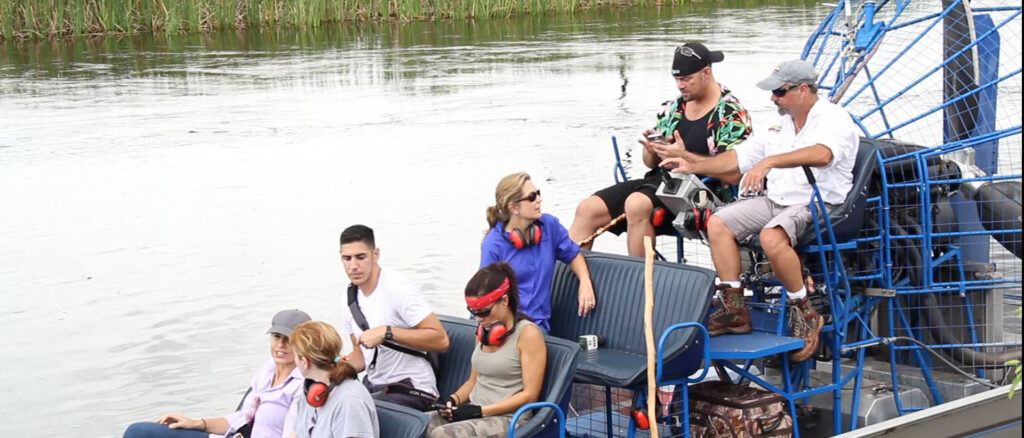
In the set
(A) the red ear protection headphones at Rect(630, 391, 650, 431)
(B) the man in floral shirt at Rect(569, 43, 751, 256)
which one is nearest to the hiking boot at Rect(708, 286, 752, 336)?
(B) the man in floral shirt at Rect(569, 43, 751, 256)

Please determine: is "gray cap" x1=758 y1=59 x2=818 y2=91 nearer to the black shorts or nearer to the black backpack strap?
the black shorts

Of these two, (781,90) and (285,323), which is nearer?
(285,323)

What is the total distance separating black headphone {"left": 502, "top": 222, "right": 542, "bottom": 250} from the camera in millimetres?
6500

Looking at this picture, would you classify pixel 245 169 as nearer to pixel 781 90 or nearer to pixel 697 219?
pixel 697 219

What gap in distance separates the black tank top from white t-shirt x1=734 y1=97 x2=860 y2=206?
0.76ft

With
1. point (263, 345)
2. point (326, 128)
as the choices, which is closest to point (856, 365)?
point (263, 345)

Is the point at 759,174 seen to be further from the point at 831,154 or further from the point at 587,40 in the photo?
the point at 587,40

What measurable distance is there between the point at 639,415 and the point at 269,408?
1.69m

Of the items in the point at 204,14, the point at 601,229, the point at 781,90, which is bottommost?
the point at 601,229

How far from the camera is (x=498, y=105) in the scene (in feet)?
75.1

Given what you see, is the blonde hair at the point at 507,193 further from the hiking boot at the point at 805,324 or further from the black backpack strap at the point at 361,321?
the hiking boot at the point at 805,324

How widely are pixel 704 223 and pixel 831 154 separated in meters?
0.78

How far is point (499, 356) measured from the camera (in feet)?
18.8

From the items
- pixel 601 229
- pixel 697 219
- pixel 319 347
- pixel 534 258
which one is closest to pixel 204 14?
pixel 601 229
